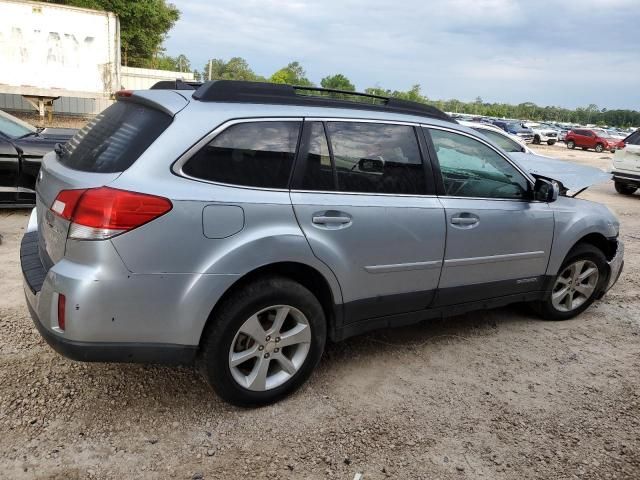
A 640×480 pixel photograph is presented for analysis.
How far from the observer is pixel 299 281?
3.03 m

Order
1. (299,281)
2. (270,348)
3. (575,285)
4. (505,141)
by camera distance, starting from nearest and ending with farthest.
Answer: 1. (270,348)
2. (299,281)
3. (575,285)
4. (505,141)

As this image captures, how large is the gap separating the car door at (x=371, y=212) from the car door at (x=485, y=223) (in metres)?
0.15

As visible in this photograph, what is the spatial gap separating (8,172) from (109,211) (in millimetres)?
5031

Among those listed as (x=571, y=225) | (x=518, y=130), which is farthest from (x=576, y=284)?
(x=518, y=130)

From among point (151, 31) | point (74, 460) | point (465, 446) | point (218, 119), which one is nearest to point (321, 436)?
point (465, 446)

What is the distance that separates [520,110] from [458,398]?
140049 millimetres

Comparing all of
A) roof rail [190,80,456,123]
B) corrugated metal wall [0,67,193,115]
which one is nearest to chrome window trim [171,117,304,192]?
roof rail [190,80,456,123]

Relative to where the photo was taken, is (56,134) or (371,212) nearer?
(371,212)

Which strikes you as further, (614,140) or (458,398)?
(614,140)

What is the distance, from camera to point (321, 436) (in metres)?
2.79

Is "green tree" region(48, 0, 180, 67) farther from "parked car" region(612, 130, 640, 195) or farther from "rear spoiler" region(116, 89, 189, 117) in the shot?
"rear spoiler" region(116, 89, 189, 117)

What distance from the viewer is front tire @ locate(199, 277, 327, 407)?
272 cm

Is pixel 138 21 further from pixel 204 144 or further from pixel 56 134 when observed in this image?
pixel 204 144

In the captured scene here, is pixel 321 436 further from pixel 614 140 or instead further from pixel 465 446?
pixel 614 140
